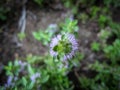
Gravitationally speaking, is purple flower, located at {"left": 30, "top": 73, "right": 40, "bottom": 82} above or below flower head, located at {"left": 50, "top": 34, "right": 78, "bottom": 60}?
below

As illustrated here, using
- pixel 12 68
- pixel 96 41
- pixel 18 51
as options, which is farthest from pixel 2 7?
pixel 96 41

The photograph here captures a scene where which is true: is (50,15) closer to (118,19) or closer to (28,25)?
(28,25)

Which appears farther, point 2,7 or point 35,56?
point 2,7

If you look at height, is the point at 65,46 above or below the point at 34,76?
above

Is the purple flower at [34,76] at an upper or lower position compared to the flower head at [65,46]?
lower

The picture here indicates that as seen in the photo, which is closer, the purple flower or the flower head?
A: the flower head

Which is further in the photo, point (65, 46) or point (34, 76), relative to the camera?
A: point (34, 76)

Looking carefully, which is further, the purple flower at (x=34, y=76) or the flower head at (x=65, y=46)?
the purple flower at (x=34, y=76)

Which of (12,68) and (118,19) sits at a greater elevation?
(118,19)
